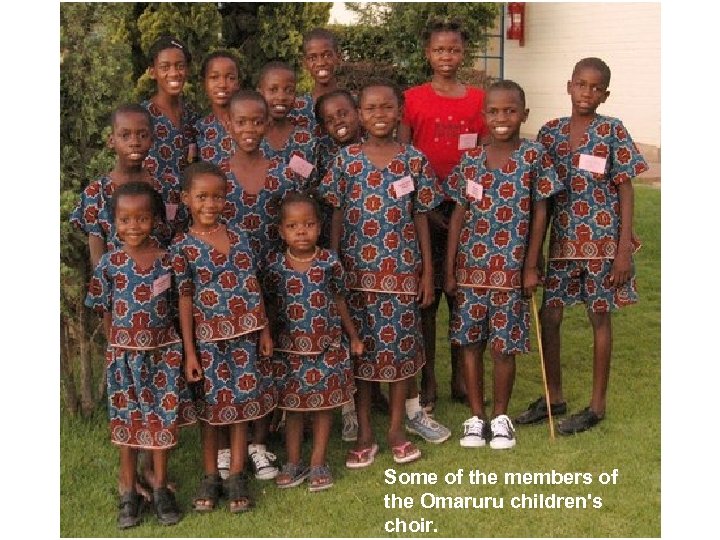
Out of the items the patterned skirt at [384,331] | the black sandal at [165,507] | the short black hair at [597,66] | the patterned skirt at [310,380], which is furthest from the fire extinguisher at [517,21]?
the black sandal at [165,507]

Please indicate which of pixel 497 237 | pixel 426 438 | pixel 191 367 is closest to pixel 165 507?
pixel 191 367

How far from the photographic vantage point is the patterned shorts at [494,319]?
4.70m

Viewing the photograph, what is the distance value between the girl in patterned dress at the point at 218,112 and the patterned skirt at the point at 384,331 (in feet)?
3.06

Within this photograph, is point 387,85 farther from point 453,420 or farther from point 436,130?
point 453,420

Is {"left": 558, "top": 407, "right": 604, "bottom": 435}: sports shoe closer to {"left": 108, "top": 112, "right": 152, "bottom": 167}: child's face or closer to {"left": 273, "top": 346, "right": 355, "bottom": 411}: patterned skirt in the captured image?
{"left": 273, "top": 346, "right": 355, "bottom": 411}: patterned skirt

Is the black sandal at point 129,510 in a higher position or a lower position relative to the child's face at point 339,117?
lower

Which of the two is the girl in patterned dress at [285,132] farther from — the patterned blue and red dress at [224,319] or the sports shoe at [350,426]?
the sports shoe at [350,426]

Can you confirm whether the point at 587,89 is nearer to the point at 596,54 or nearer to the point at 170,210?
the point at 170,210

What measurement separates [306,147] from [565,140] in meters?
1.32

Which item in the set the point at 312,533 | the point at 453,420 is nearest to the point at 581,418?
the point at 453,420

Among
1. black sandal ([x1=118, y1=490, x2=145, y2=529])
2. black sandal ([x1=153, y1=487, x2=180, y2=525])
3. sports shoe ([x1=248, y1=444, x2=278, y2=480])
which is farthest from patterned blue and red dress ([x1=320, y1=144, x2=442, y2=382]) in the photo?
black sandal ([x1=118, y1=490, x2=145, y2=529])

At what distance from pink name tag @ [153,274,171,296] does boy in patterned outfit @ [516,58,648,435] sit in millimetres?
2035

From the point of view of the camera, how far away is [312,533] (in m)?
4.02

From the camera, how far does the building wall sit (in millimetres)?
11914
